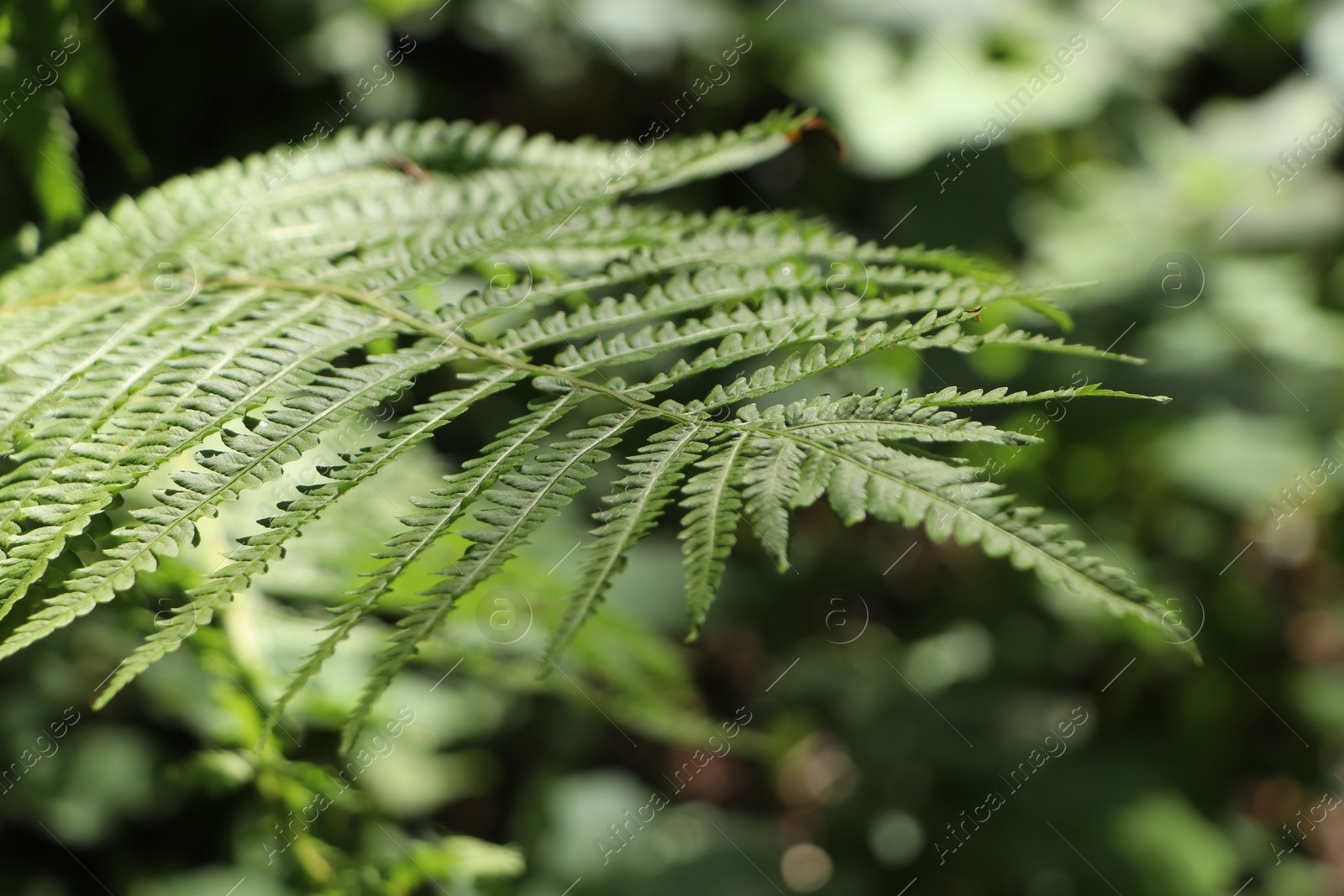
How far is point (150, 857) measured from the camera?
1.97 metres

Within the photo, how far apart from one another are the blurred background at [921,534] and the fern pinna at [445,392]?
0.77 metres

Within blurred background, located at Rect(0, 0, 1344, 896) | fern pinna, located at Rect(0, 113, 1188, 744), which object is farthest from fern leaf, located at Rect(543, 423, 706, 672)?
blurred background, located at Rect(0, 0, 1344, 896)

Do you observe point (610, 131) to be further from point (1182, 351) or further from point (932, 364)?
point (1182, 351)

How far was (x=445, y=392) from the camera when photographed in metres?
0.75

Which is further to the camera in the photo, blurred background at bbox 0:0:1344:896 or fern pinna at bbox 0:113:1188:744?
blurred background at bbox 0:0:1344:896

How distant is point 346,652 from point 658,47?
1709mm

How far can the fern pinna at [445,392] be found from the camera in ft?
2.13

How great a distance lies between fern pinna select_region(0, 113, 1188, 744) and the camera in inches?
25.6

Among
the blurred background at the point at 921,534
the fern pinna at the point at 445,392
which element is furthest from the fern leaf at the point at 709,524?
the blurred background at the point at 921,534

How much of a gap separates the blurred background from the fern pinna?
767 mm

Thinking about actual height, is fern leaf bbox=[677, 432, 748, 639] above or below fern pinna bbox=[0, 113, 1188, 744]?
below

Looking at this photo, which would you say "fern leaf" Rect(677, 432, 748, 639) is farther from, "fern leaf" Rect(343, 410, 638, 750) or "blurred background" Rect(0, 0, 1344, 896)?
"blurred background" Rect(0, 0, 1344, 896)

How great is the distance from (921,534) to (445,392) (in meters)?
2.57

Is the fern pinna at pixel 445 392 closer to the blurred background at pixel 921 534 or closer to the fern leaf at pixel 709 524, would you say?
the fern leaf at pixel 709 524
